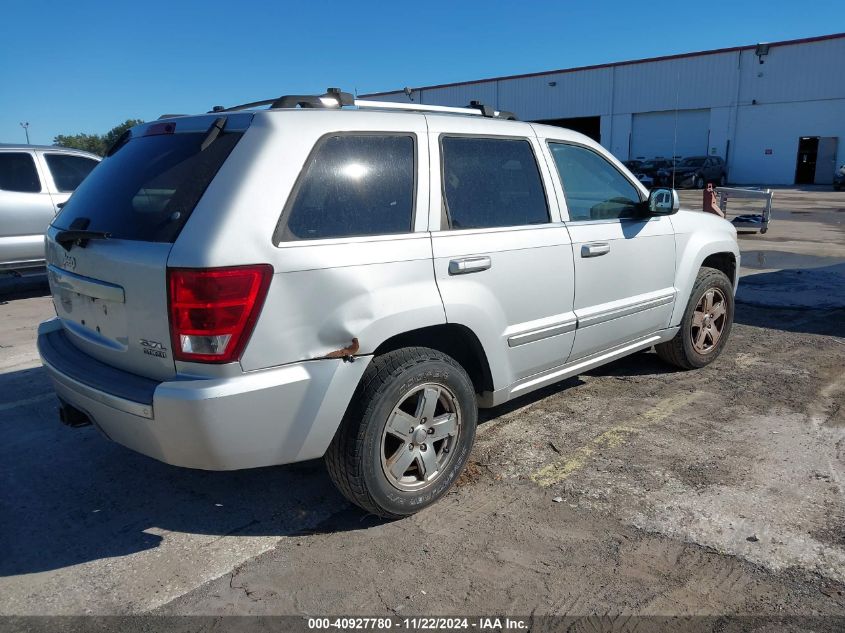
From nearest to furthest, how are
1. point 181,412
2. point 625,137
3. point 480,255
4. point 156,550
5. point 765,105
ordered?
point 181,412 < point 156,550 < point 480,255 < point 765,105 < point 625,137

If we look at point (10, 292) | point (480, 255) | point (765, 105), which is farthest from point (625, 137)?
point (480, 255)

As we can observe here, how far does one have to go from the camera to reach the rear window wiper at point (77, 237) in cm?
299

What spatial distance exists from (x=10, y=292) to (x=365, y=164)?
825 centimetres

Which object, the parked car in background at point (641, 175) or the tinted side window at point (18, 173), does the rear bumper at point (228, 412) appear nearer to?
the tinted side window at point (18, 173)

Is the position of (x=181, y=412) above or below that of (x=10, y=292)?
above

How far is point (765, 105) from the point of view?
3738 centimetres

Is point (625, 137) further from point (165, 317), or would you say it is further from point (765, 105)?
point (165, 317)

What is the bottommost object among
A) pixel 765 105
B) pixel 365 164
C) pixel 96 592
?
pixel 96 592

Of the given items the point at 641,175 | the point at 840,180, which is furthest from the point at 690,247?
the point at 840,180

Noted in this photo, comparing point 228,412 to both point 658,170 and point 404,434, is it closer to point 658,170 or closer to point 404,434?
point 404,434

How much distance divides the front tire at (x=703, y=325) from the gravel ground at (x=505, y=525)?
0.46 meters

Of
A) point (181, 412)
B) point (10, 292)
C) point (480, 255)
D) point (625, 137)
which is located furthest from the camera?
point (625, 137)

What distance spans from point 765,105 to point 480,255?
40.3m

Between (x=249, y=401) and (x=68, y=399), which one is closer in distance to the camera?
(x=249, y=401)
